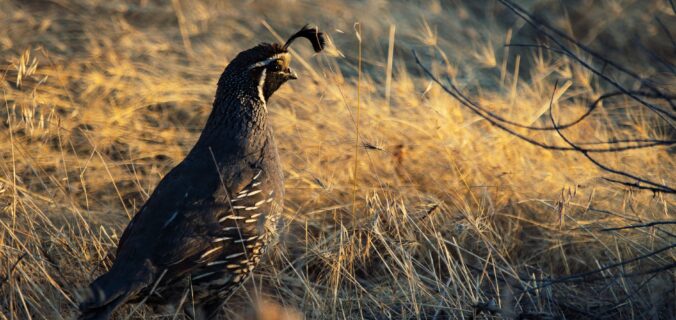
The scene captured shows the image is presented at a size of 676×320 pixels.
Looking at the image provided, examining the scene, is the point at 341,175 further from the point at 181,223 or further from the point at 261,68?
the point at 181,223

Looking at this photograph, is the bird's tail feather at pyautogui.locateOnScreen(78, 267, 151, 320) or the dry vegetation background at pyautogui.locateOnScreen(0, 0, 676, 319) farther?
the dry vegetation background at pyautogui.locateOnScreen(0, 0, 676, 319)

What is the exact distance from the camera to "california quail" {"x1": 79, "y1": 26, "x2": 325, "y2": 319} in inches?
129

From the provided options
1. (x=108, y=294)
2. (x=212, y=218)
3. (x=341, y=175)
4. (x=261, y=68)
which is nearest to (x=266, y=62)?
(x=261, y=68)

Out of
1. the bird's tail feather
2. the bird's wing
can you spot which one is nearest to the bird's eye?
the bird's wing

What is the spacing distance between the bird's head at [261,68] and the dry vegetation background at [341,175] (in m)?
0.42

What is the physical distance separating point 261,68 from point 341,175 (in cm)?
98

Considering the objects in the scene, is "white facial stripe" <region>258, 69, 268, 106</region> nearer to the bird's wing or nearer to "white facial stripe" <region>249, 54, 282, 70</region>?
"white facial stripe" <region>249, 54, 282, 70</region>

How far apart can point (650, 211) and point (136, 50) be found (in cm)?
307

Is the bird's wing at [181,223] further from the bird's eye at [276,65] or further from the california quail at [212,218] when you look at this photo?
the bird's eye at [276,65]

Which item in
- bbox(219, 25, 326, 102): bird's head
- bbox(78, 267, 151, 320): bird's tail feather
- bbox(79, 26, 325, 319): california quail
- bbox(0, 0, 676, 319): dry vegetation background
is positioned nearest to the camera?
bbox(78, 267, 151, 320): bird's tail feather

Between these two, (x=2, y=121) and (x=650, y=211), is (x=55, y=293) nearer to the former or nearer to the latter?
(x=2, y=121)

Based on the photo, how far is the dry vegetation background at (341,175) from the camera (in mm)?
3643

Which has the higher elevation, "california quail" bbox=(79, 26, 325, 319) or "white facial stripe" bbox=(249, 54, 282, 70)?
"white facial stripe" bbox=(249, 54, 282, 70)

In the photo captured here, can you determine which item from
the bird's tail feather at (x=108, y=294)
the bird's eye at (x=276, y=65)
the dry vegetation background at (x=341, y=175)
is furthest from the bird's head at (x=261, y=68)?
the bird's tail feather at (x=108, y=294)
